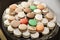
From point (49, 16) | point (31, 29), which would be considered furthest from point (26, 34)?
point (49, 16)

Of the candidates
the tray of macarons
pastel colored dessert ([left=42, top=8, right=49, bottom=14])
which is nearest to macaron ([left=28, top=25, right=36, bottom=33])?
the tray of macarons

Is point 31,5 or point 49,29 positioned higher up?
point 31,5

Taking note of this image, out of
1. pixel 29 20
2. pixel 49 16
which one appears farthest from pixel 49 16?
pixel 29 20

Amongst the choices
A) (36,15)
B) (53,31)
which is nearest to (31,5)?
(36,15)

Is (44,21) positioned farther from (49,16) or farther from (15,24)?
(15,24)

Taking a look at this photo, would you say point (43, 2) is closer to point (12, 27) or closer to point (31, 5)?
point (31, 5)

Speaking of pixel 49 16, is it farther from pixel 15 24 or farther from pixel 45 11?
pixel 15 24

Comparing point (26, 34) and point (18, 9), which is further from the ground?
point (18, 9)

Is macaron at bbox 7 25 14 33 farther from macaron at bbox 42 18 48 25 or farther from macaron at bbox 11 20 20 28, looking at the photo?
macaron at bbox 42 18 48 25
